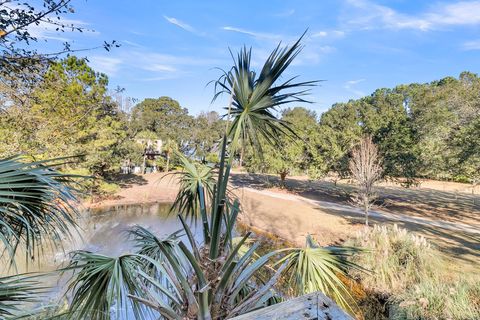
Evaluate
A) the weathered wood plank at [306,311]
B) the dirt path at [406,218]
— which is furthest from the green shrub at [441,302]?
the dirt path at [406,218]

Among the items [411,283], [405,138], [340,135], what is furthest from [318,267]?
[340,135]

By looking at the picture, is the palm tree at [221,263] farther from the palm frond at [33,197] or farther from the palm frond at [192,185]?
the palm frond at [192,185]

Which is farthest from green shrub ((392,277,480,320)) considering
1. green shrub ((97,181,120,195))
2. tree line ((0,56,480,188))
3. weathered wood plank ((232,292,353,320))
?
green shrub ((97,181,120,195))

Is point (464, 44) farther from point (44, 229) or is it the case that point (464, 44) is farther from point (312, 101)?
point (44, 229)

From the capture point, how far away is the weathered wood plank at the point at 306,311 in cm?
72

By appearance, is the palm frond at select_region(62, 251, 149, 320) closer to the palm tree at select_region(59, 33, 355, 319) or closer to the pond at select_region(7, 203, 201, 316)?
the palm tree at select_region(59, 33, 355, 319)

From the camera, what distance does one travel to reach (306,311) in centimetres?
74

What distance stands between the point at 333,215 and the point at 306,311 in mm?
14093

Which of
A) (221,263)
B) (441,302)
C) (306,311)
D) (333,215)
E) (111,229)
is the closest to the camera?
(306,311)

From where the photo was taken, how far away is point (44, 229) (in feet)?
6.49

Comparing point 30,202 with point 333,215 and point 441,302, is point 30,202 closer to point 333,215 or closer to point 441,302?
point 441,302

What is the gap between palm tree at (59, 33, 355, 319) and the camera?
6.40 ft

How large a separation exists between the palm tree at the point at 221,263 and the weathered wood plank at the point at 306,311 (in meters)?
1.00

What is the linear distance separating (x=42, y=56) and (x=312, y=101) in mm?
3317
